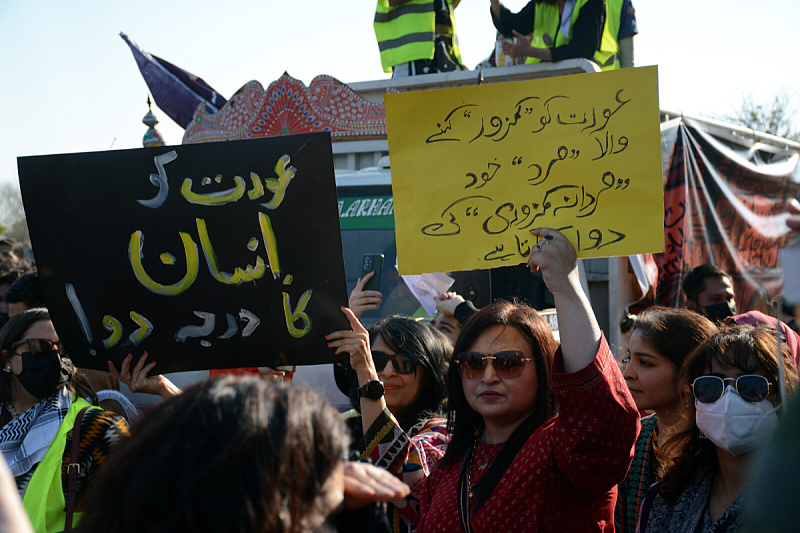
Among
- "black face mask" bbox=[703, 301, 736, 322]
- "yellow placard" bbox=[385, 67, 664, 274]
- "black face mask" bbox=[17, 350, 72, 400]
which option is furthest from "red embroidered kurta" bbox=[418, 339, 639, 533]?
"black face mask" bbox=[703, 301, 736, 322]

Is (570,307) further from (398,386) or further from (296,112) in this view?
(296,112)

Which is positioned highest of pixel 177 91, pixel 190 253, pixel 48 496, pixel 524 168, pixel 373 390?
pixel 177 91

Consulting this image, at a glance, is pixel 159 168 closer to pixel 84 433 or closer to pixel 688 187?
pixel 84 433

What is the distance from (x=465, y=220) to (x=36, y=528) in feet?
5.69

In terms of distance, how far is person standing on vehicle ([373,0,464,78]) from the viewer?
7273mm

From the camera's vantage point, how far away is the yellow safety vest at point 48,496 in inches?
97.9

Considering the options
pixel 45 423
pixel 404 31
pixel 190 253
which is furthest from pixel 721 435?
pixel 404 31

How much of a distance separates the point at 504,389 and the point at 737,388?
0.69 m

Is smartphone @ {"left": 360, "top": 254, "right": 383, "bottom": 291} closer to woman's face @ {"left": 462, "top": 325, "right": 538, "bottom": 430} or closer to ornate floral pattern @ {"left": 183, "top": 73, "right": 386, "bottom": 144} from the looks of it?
woman's face @ {"left": 462, "top": 325, "right": 538, "bottom": 430}

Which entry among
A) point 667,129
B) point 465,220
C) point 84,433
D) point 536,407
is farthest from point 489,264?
point 667,129

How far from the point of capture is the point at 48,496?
2514 mm

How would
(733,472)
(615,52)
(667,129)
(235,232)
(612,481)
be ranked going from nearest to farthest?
(612,481) < (733,472) < (235,232) < (667,129) < (615,52)

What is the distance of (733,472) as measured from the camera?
2225 millimetres

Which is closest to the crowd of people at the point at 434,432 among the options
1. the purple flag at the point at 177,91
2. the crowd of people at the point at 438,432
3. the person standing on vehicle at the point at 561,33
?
the crowd of people at the point at 438,432
